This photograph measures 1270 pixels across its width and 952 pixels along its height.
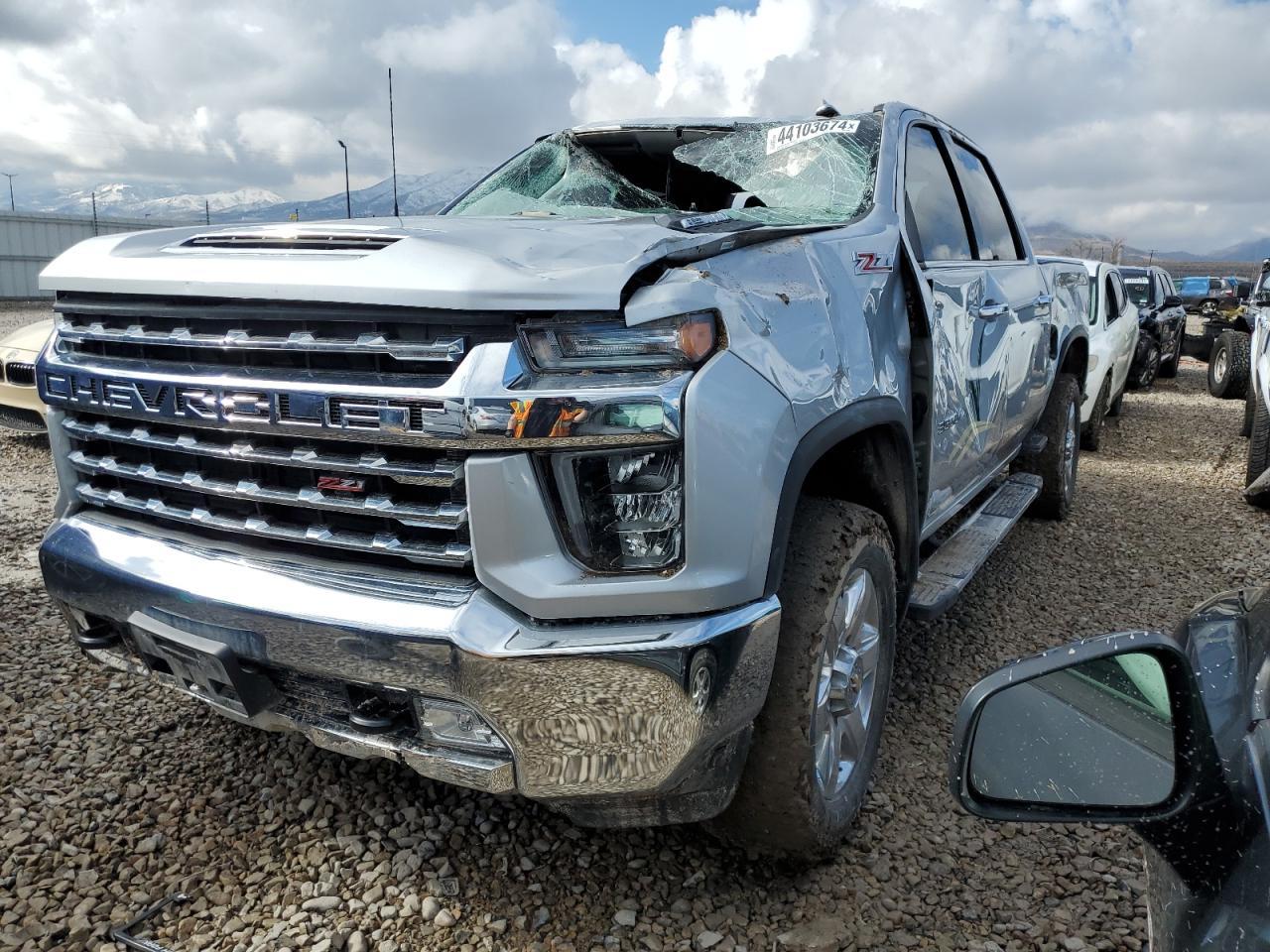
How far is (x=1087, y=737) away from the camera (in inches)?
45.8

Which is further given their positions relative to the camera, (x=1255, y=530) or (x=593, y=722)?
(x=1255, y=530)

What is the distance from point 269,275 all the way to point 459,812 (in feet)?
5.01

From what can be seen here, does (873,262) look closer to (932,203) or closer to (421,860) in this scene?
(932,203)

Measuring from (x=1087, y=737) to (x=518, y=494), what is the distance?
3.29ft

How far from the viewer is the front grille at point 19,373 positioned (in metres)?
6.36

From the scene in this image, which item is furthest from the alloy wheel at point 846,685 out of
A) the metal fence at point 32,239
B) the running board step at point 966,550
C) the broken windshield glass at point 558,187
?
the metal fence at point 32,239

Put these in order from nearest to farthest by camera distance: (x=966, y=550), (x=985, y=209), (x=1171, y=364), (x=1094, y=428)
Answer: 1. (x=966, y=550)
2. (x=985, y=209)
3. (x=1094, y=428)
4. (x=1171, y=364)

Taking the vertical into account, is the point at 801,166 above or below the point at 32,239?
above

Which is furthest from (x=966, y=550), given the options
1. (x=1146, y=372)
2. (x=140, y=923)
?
(x=1146, y=372)

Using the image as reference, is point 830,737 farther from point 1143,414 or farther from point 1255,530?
point 1143,414

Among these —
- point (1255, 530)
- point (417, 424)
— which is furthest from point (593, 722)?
point (1255, 530)

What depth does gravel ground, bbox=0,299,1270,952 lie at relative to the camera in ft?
7.13

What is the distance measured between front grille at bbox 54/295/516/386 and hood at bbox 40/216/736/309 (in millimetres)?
41

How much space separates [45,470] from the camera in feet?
21.1
